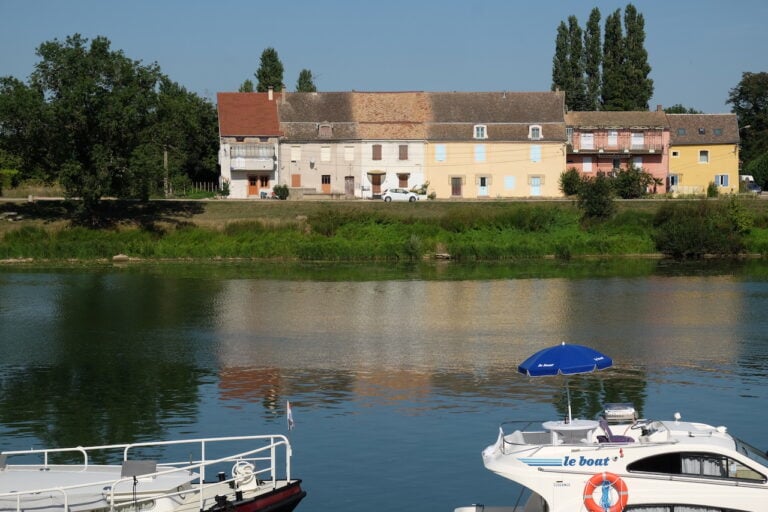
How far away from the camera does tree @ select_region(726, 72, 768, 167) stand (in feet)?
486

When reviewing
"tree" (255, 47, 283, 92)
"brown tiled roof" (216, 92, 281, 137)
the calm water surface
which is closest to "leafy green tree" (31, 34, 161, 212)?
the calm water surface

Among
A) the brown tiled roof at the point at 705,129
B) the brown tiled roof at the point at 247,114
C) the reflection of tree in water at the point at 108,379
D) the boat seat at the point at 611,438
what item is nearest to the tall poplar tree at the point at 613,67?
the brown tiled roof at the point at 705,129

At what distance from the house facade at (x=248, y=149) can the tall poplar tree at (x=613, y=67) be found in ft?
129

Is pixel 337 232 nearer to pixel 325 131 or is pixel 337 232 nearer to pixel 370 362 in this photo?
pixel 325 131

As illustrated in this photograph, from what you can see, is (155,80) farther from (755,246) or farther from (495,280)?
(755,246)

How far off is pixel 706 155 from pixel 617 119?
10.6m

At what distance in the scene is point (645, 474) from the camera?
71.0ft

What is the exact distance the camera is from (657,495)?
70.7ft

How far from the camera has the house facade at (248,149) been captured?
110000 mm

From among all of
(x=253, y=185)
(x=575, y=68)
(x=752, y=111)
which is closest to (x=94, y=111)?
(x=253, y=185)

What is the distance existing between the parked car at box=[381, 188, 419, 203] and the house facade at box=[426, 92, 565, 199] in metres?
7.28

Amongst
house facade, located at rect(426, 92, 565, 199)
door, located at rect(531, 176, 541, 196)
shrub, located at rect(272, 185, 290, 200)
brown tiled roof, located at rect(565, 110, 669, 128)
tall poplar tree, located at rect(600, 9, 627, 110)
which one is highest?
tall poplar tree, located at rect(600, 9, 627, 110)

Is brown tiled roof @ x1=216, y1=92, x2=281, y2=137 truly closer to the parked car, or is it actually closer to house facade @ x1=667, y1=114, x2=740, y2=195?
the parked car

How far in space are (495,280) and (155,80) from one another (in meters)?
33.7
